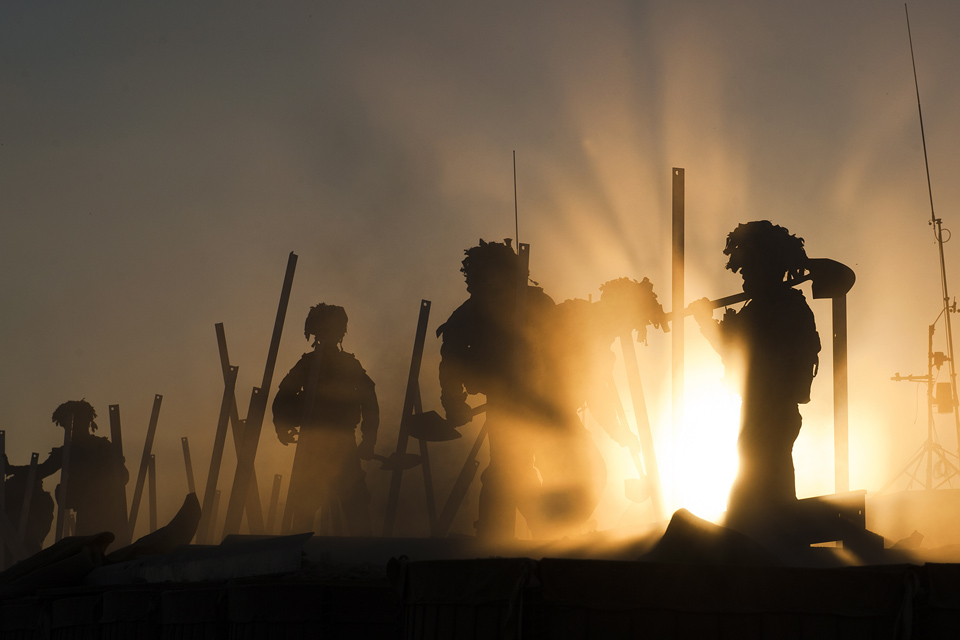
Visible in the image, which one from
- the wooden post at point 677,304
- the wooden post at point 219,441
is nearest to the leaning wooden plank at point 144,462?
the wooden post at point 219,441

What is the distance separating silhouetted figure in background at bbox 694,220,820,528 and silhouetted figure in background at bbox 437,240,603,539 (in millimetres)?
3039

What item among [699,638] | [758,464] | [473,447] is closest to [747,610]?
[699,638]

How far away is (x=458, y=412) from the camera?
11836 millimetres

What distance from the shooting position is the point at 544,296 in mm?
12164

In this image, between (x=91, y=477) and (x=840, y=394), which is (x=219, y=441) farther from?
(x=840, y=394)

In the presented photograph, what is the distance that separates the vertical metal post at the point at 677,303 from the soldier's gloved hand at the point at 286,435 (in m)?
6.38

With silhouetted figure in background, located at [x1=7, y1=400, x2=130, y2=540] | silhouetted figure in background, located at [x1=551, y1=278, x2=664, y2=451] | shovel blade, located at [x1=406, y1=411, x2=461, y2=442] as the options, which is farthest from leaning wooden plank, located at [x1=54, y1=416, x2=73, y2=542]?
silhouetted figure in background, located at [x1=551, y1=278, x2=664, y2=451]

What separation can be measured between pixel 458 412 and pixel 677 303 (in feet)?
10.4

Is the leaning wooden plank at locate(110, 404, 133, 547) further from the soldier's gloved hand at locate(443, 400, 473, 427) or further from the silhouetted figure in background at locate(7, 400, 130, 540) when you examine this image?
the soldier's gloved hand at locate(443, 400, 473, 427)

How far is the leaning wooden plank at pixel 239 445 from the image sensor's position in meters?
15.3

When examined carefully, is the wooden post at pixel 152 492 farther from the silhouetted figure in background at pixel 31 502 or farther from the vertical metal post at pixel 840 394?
the vertical metal post at pixel 840 394

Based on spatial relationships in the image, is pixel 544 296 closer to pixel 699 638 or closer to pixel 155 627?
pixel 155 627

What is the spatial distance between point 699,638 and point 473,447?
9138 mm

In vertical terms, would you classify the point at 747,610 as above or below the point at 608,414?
below
